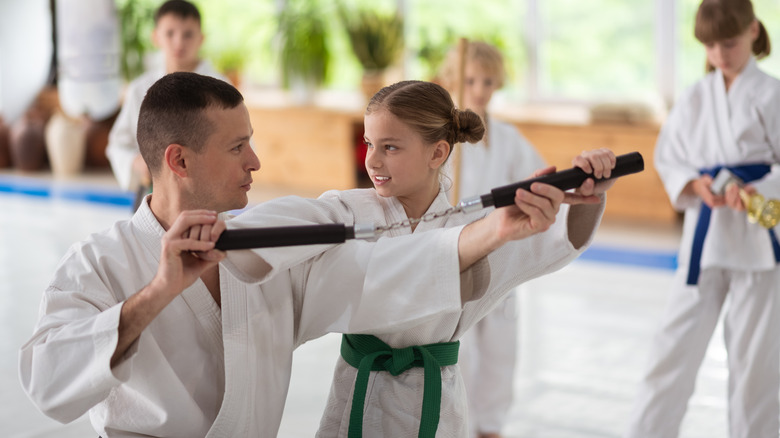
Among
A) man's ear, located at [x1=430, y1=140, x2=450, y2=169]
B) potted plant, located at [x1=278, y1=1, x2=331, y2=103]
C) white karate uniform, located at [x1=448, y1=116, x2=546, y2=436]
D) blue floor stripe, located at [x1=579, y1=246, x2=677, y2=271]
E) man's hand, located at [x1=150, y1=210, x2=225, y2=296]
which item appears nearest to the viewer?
man's hand, located at [x1=150, y1=210, x2=225, y2=296]

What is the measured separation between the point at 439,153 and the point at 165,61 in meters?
2.24

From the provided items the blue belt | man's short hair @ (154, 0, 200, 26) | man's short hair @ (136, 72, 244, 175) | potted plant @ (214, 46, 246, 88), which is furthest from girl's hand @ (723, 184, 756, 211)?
potted plant @ (214, 46, 246, 88)

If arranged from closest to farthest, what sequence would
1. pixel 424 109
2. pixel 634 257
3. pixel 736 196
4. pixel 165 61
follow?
pixel 424 109 < pixel 736 196 < pixel 165 61 < pixel 634 257

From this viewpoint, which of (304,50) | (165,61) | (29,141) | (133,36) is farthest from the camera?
(29,141)

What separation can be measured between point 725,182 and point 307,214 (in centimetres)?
174

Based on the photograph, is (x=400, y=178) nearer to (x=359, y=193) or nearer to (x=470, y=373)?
(x=359, y=193)

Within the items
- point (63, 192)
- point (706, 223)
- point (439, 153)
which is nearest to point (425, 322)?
point (439, 153)

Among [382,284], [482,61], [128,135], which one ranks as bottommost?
[382,284]

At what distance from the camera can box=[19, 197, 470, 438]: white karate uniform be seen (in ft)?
5.32

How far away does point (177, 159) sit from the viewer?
1774mm

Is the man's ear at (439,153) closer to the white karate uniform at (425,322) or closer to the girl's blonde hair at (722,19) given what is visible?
the white karate uniform at (425,322)

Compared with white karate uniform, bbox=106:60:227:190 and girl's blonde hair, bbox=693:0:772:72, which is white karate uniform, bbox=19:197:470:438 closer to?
girl's blonde hair, bbox=693:0:772:72

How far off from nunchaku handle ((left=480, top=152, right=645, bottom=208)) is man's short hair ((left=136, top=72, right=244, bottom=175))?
568 mm

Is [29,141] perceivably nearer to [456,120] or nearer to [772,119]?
[772,119]
